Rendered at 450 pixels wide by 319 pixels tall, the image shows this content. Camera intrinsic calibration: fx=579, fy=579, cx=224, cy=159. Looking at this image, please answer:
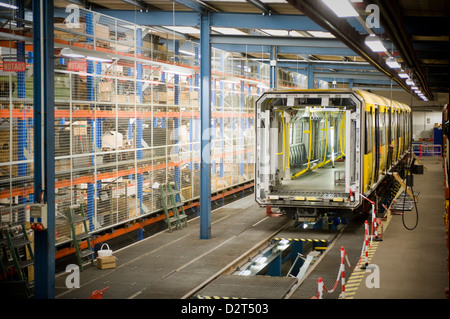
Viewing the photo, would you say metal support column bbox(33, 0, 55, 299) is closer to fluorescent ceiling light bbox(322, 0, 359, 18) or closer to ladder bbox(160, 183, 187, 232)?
fluorescent ceiling light bbox(322, 0, 359, 18)

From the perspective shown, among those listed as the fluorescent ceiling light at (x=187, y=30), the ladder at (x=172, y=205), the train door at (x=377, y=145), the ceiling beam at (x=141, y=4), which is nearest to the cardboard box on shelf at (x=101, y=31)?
the ceiling beam at (x=141, y=4)

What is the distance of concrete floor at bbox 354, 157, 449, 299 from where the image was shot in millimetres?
8875

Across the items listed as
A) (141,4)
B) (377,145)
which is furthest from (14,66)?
(377,145)

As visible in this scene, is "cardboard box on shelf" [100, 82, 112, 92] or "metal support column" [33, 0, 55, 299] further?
"cardboard box on shelf" [100, 82, 112, 92]

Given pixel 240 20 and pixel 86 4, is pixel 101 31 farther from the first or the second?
pixel 240 20

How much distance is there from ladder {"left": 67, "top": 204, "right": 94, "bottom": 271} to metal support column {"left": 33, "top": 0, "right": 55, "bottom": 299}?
2.41 m

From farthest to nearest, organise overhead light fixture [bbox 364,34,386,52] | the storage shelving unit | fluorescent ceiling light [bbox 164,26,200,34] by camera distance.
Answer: fluorescent ceiling light [bbox 164,26,200,34]
overhead light fixture [bbox 364,34,386,52]
the storage shelving unit

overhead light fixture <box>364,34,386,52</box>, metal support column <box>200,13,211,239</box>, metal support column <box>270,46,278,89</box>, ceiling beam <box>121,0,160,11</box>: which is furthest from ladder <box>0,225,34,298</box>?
metal support column <box>270,46,278,89</box>

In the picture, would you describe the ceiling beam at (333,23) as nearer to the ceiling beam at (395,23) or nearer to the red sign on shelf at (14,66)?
the ceiling beam at (395,23)

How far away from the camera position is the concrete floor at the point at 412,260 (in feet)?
29.1

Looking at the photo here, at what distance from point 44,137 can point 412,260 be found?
702 centimetres

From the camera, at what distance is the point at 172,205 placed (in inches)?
616

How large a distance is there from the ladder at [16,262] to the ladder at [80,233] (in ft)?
3.01
